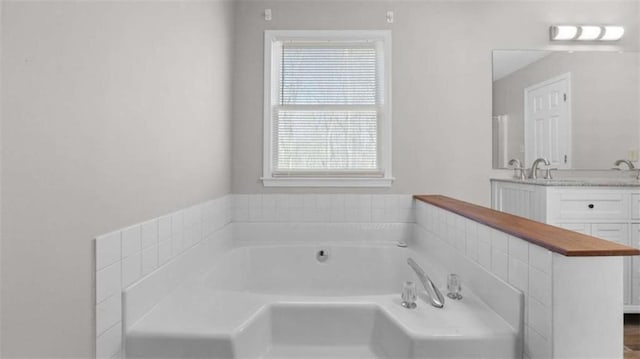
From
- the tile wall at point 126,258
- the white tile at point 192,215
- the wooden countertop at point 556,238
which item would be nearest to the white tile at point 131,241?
the tile wall at point 126,258

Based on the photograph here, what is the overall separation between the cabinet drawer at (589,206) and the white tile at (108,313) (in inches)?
101

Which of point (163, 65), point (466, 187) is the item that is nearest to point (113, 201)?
point (163, 65)

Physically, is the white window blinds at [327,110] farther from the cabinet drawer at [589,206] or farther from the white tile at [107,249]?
the white tile at [107,249]

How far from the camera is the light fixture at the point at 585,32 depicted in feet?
8.87

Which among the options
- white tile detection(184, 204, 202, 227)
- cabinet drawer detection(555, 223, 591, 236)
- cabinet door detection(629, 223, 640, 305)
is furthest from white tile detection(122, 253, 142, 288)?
cabinet door detection(629, 223, 640, 305)

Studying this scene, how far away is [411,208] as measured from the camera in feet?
8.78

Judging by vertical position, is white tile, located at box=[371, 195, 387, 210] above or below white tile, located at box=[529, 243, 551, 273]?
above

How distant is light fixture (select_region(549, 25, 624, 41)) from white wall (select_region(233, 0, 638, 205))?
1.00 feet

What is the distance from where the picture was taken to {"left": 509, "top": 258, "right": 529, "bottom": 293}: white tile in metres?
1.10

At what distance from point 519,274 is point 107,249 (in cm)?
130

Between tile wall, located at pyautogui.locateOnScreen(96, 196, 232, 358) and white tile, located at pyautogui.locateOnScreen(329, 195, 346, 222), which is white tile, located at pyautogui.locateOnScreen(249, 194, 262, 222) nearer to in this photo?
white tile, located at pyautogui.locateOnScreen(329, 195, 346, 222)

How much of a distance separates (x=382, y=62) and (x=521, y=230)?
1861mm

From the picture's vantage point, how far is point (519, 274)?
1.13m

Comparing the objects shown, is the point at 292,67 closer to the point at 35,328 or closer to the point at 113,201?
the point at 113,201
